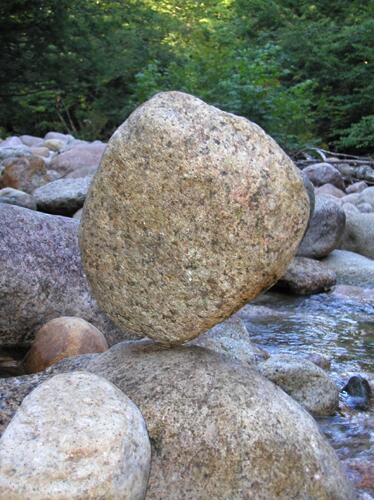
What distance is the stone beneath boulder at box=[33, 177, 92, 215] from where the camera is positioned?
8.78m

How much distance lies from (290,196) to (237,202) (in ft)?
0.75

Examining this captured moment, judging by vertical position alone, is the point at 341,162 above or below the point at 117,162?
below

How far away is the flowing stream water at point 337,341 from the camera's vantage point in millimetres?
3949

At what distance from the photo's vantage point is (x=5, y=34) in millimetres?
13062

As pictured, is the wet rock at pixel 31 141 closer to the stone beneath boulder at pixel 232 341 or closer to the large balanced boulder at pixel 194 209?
the stone beneath boulder at pixel 232 341

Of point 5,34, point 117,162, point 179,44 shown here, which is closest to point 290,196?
point 117,162

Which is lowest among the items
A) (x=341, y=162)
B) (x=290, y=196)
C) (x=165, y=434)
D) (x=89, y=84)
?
(x=341, y=162)

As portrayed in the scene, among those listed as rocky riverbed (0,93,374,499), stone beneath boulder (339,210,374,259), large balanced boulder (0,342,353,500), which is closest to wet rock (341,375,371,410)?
rocky riverbed (0,93,374,499)

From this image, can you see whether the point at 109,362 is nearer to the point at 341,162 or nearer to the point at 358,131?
the point at 341,162

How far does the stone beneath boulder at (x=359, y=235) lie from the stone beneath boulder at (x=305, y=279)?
175 centimetres

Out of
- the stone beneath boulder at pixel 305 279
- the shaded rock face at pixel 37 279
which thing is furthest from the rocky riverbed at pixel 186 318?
the stone beneath boulder at pixel 305 279

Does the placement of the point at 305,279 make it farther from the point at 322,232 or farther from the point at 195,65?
the point at 195,65

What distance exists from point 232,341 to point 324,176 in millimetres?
9753

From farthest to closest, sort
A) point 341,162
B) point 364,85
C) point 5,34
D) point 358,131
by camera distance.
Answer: point 364,85 → point 358,131 → point 341,162 → point 5,34
